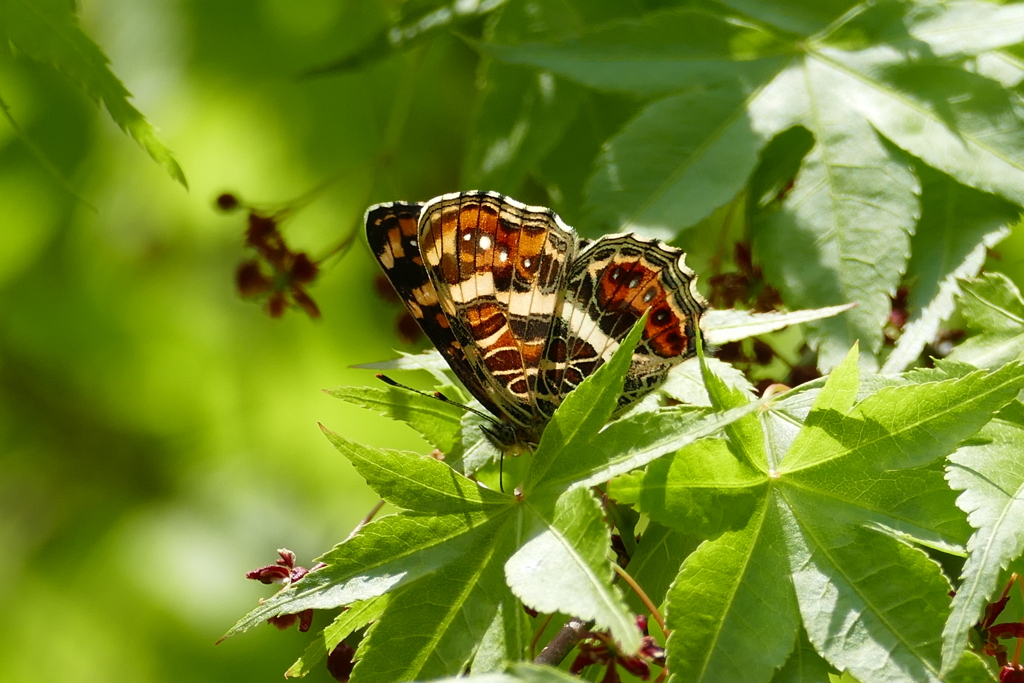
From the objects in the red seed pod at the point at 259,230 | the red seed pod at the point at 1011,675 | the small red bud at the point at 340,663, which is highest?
the red seed pod at the point at 259,230

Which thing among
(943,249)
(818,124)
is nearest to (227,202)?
(818,124)

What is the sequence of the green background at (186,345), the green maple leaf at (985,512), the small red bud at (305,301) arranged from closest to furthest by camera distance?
the green maple leaf at (985,512) < the small red bud at (305,301) < the green background at (186,345)

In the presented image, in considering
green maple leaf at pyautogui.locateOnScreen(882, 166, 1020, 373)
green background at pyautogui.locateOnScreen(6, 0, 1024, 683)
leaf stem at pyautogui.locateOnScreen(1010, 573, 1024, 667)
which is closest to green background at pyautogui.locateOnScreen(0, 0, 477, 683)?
green background at pyautogui.locateOnScreen(6, 0, 1024, 683)

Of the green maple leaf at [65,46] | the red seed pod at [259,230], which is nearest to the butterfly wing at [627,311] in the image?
the green maple leaf at [65,46]

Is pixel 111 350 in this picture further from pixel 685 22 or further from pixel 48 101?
pixel 685 22

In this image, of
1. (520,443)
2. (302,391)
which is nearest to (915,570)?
(520,443)

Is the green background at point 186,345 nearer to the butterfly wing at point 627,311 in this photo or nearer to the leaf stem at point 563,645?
the butterfly wing at point 627,311
